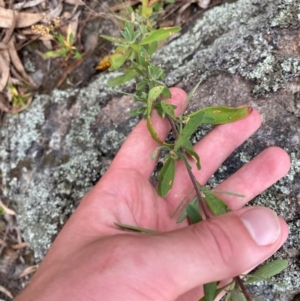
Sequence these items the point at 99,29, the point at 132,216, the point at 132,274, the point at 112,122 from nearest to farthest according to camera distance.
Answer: the point at 132,274 < the point at 132,216 < the point at 112,122 < the point at 99,29

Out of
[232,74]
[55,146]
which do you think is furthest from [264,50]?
[55,146]

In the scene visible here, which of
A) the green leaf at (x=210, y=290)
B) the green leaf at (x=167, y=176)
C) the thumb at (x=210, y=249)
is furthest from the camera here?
the green leaf at (x=167, y=176)

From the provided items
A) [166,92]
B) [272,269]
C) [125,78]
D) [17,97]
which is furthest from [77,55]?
[272,269]

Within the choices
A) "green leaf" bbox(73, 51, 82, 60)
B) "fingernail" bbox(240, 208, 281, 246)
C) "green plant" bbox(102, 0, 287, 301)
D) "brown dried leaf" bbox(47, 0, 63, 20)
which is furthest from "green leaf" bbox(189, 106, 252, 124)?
"brown dried leaf" bbox(47, 0, 63, 20)

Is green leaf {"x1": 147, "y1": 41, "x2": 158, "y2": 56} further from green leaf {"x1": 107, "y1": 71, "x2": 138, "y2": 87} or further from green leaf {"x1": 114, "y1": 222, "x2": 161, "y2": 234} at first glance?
green leaf {"x1": 114, "y1": 222, "x2": 161, "y2": 234}

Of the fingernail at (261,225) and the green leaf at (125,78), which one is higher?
the green leaf at (125,78)

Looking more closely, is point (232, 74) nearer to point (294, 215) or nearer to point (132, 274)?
point (294, 215)

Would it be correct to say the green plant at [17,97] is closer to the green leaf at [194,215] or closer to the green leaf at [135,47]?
the green leaf at [135,47]

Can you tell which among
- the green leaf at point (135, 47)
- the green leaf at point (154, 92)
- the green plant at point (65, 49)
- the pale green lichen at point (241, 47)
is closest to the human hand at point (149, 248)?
the pale green lichen at point (241, 47)
